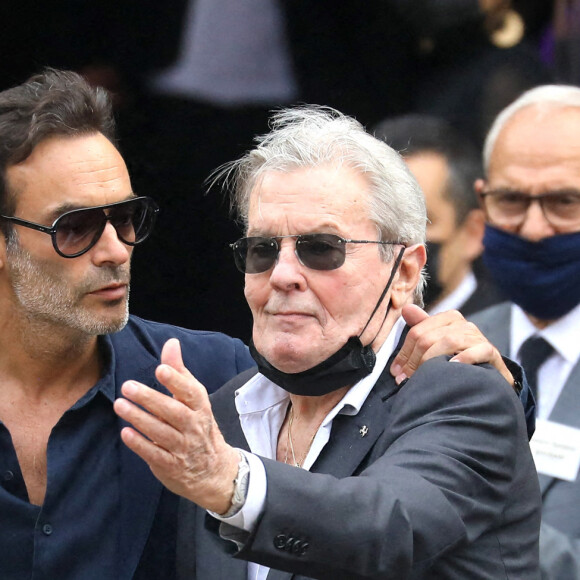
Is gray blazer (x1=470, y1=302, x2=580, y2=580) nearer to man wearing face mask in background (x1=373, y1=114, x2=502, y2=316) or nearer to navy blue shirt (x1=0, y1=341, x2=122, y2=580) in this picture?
man wearing face mask in background (x1=373, y1=114, x2=502, y2=316)

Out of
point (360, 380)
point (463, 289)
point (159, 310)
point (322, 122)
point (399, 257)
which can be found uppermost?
point (322, 122)

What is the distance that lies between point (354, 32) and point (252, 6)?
503 millimetres

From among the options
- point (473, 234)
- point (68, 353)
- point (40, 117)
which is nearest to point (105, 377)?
point (68, 353)

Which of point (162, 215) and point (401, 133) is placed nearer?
point (401, 133)

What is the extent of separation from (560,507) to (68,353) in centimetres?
180

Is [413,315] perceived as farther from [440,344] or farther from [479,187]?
[479,187]

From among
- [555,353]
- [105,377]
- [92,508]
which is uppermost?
[105,377]

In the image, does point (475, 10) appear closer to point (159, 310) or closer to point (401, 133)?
point (401, 133)

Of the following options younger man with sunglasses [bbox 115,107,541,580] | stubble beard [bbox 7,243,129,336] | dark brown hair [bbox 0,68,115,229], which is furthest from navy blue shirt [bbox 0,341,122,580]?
dark brown hair [bbox 0,68,115,229]

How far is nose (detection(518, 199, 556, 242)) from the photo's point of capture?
13.7 ft

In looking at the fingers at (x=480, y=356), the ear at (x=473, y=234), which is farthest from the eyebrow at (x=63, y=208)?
the ear at (x=473, y=234)

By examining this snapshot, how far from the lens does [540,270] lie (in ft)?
13.9

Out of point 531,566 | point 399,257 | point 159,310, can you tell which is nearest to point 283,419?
point 399,257

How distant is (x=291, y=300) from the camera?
283 cm
